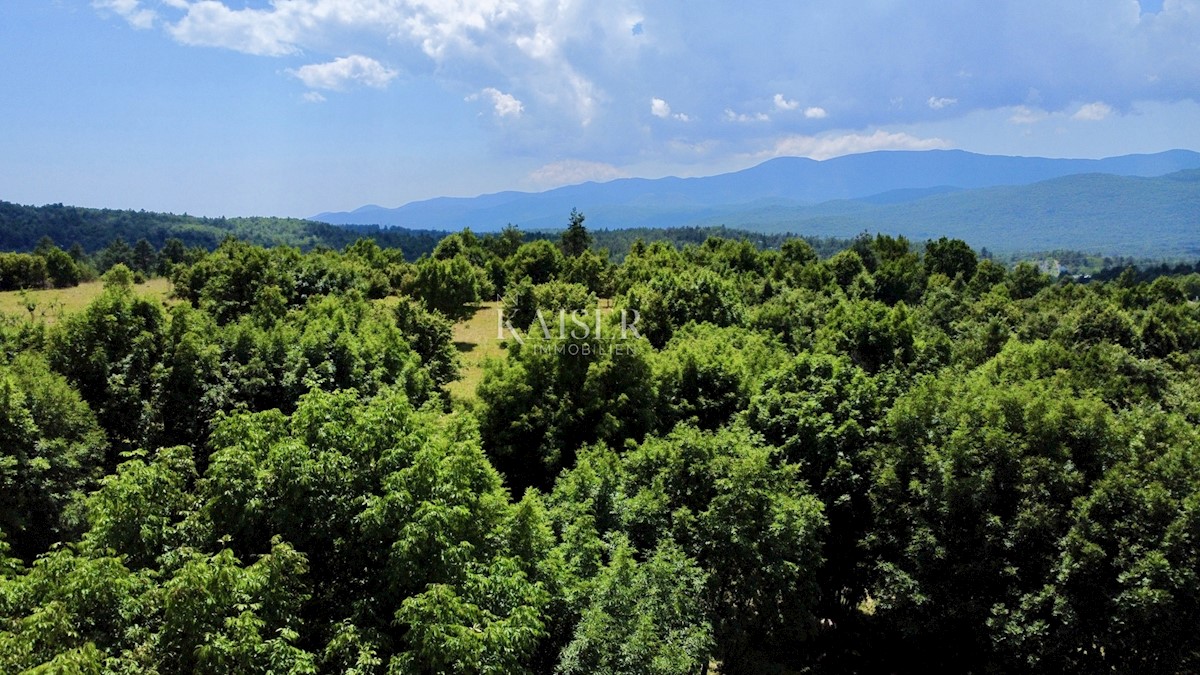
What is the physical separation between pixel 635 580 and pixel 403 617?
4070 mm

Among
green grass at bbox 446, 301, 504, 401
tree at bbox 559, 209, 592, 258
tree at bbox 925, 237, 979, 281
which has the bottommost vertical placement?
green grass at bbox 446, 301, 504, 401

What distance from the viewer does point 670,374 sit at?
24.2 meters

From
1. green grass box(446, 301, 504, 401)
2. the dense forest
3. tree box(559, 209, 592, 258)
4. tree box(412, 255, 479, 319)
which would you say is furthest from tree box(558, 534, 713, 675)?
tree box(559, 209, 592, 258)

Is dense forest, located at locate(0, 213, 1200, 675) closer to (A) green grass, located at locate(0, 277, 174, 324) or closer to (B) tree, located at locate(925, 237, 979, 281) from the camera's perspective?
(A) green grass, located at locate(0, 277, 174, 324)

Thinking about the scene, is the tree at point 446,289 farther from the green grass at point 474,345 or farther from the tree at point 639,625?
the tree at point 639,625

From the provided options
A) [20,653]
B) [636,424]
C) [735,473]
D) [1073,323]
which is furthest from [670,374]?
[1073,323]

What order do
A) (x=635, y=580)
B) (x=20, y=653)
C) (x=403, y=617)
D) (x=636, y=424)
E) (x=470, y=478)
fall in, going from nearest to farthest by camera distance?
(x=20, y=653) < (x=403, y=617) < (x=635, y=580) < (x=470, y=478) < (x=636, y=424)

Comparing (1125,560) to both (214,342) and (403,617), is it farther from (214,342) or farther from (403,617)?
(214,342)

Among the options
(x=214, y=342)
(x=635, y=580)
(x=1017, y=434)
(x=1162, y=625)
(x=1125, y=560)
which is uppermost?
(x=214, y=342)

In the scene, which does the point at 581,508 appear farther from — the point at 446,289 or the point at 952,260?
the point at 952,260

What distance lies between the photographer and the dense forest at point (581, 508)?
9.98m

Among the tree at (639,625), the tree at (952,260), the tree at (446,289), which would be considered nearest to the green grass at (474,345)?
the tree at (446,289)

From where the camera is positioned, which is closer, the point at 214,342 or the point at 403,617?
the point at 403,617

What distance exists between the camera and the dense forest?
9.98m
